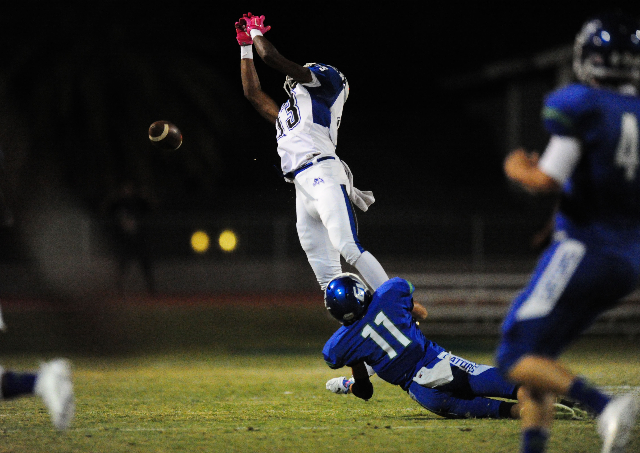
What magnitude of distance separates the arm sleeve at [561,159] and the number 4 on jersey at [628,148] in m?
0.15

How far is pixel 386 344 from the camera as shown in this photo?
15.1 ft

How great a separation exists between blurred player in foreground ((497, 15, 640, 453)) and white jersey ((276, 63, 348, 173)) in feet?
8.60

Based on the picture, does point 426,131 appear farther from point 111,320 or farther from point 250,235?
point 111,320

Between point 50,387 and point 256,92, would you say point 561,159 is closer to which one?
point 50,387

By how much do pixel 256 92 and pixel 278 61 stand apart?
2.15 feet

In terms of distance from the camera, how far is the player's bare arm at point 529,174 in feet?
9.90

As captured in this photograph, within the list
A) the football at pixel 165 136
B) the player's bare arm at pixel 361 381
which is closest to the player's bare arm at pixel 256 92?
the football at pixel 165 136

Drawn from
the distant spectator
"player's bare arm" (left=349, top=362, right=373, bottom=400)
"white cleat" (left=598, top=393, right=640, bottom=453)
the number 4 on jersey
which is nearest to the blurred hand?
the number 4 on jersey

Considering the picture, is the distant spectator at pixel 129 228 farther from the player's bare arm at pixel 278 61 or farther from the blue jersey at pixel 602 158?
the blue jersey at pixel 602 158

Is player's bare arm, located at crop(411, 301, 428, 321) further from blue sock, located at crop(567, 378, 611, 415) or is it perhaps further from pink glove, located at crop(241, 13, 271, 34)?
pink glove, located at crop(241, 13, 271, 34)

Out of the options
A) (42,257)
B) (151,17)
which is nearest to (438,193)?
(151,17)

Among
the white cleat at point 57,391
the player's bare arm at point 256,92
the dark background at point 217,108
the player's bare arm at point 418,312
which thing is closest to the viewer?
the white cleat at point 57,391

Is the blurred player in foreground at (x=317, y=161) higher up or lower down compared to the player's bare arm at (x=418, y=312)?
higher up

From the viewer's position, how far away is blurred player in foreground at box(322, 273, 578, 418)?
4.58 m
